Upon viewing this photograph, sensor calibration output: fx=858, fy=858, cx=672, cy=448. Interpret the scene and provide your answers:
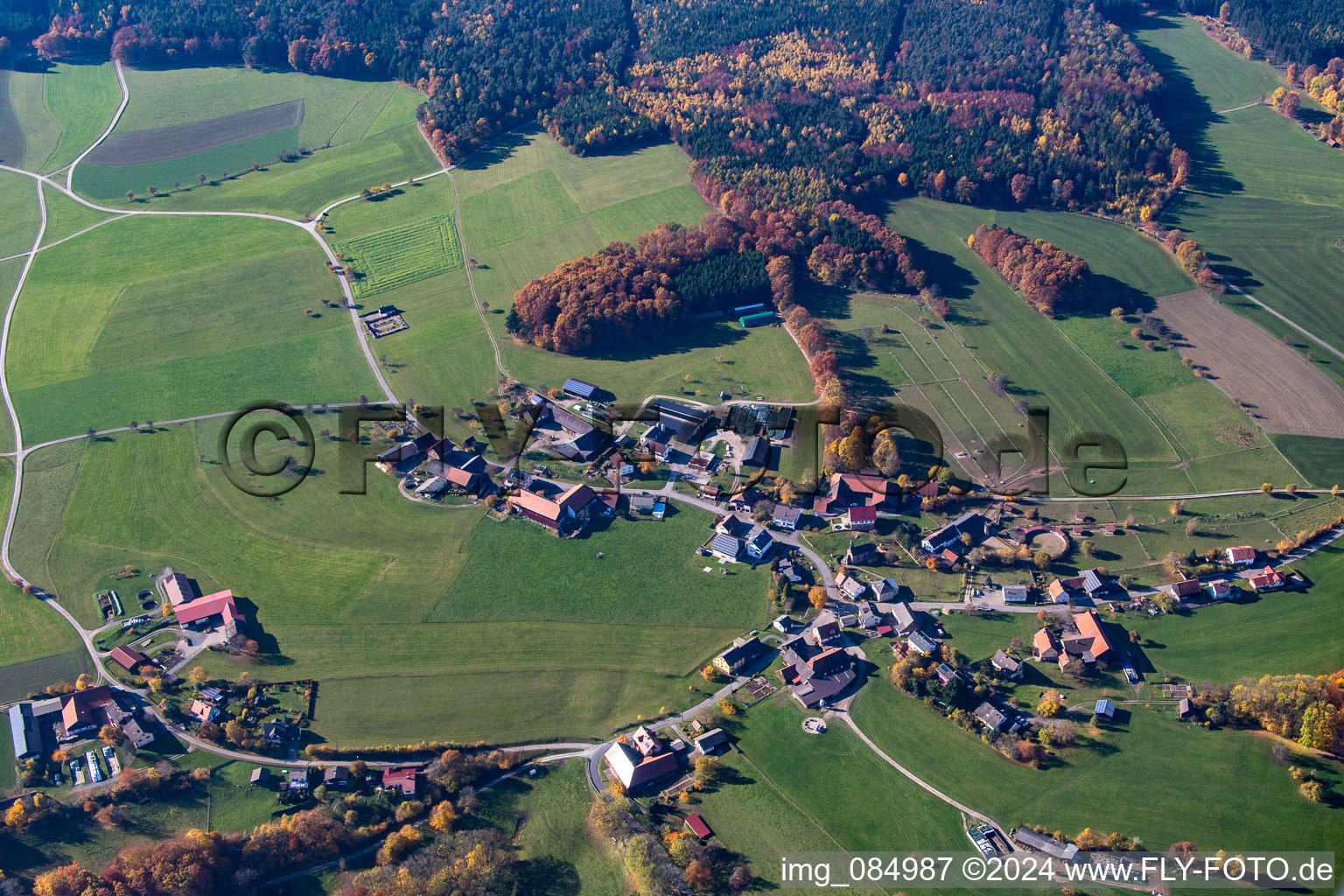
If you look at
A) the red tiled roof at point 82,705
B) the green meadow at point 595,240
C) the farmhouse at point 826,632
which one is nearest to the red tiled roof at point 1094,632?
the farmhouse at point 826,632

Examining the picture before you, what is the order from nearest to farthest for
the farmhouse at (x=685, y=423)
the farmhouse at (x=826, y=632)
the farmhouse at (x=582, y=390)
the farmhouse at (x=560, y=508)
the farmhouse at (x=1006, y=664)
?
the farmhouse at (x=1006, y=664)
the farmhouse at (x=826, y=632)
the farmhouse at (x=560, y=508)
the farmhouse at (x=685, y=423)
the farmhouse at (x=582, y=390)

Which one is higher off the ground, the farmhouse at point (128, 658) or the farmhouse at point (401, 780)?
the farmhouse at point (128, 658)

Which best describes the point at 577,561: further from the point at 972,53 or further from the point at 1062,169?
the point at 972,53

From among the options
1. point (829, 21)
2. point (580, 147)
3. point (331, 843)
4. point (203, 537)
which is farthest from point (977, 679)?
point (829, 21)

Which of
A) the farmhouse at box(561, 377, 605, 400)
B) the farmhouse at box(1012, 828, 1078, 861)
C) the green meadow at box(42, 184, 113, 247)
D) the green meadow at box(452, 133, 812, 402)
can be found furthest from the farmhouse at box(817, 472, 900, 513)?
the green meadow at box(42, 184, 113, 247)

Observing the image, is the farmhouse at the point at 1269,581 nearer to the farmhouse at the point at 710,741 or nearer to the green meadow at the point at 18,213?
the farmhouse at the point at 710,741

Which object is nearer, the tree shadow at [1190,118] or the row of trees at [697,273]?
the row of trees at [697,273]

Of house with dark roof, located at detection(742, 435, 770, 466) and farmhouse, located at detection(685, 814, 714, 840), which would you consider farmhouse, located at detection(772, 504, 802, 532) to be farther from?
farmhouse, located at detection(685, 814, 714, 840)
